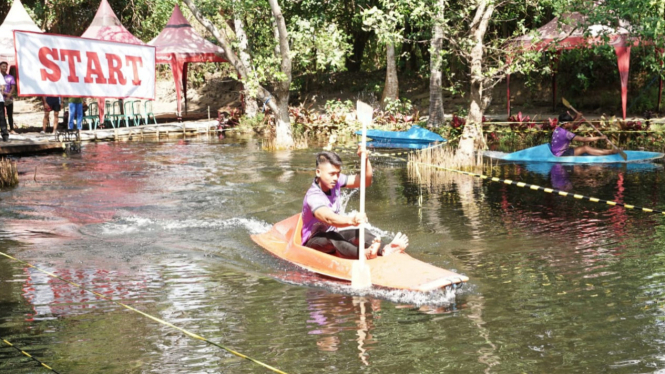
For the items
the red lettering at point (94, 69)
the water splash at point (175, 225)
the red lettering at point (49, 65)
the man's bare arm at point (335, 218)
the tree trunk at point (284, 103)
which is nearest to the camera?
the man's bare arm at point (335, 218)

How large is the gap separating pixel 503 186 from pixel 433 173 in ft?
7.24

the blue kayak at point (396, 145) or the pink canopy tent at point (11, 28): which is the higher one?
the pink canopy tent at point (11, 28)

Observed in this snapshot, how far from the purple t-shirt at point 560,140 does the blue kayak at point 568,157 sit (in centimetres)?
13

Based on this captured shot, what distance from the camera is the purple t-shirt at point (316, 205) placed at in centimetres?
852

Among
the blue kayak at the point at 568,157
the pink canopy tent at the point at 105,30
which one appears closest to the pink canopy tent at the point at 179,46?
the pink canopy tent at the point at 105,30

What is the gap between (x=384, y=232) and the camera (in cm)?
1128

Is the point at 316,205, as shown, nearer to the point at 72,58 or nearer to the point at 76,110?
the point at 72,58

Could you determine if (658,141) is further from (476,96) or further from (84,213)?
(84,213)

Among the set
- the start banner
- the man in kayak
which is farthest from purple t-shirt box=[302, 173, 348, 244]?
the start banner

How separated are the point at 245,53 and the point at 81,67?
19.9 ft

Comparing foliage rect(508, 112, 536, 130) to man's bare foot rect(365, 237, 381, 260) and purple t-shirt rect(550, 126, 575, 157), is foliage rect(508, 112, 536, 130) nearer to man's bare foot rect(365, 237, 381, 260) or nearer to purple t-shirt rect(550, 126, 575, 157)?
purple t-shirt rect(550, 126, 575, 157)

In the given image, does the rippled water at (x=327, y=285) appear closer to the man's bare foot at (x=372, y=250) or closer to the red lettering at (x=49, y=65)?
the man's bare foot at (x=372, y=250)

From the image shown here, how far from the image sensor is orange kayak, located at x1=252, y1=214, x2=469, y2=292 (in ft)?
25.0

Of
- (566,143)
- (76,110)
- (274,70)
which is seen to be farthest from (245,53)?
(566,143)
